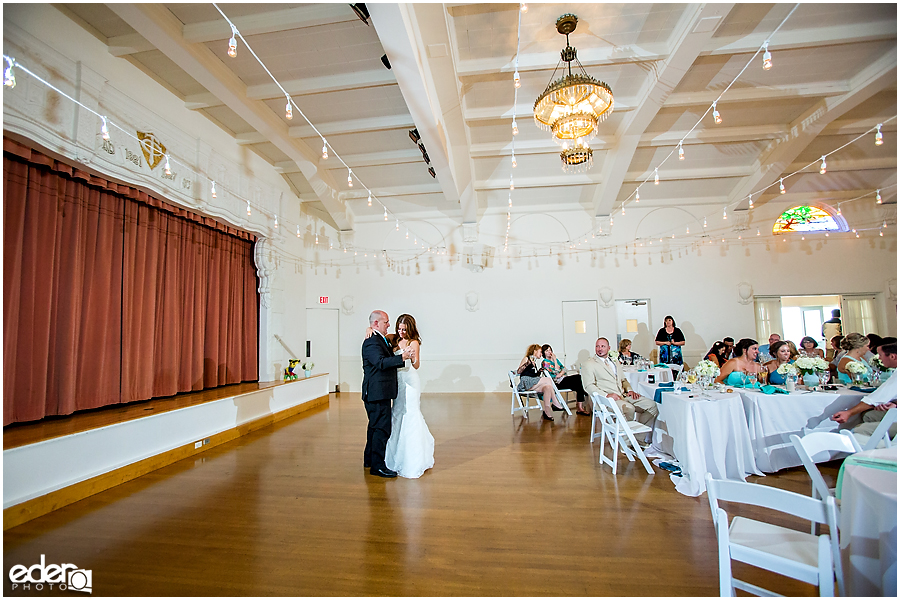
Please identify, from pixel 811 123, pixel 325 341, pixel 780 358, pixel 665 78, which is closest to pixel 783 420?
pixel 780 358

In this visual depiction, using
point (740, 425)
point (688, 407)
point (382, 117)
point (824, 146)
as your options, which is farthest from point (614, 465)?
point (824, 146)

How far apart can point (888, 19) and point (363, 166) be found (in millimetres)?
7603

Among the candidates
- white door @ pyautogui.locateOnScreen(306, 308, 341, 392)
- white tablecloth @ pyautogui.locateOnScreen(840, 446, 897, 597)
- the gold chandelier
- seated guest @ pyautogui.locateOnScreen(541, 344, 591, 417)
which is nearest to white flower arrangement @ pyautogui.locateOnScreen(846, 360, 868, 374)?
white tablecloth @ pyautogui.locateOnScreen(840, 446, 897, 597)

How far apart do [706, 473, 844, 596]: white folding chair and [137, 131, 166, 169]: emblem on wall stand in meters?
6.30

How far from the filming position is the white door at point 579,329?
10.0m

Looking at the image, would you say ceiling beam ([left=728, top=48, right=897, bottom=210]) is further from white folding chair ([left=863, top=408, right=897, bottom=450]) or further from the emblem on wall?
the emblem on wall

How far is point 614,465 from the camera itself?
4074mm

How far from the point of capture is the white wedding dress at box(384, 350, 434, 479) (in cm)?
412

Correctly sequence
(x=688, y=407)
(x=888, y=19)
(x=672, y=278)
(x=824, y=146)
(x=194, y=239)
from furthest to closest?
(x=672, y=278) < (x=824, y=146) < (x=194, y=239) < (x=888, y=19) < (x=688, y=407)

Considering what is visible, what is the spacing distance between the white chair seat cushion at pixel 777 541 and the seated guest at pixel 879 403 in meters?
2.28

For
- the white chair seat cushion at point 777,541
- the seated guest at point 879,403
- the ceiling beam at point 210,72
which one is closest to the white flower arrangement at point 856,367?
the seated guest at point 879,403

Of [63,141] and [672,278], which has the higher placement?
[63,141]

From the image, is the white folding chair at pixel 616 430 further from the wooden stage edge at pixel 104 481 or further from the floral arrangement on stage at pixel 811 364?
the wooden stage edge at pixel 104 481

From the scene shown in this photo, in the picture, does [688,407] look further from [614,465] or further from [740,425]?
[614,465]
